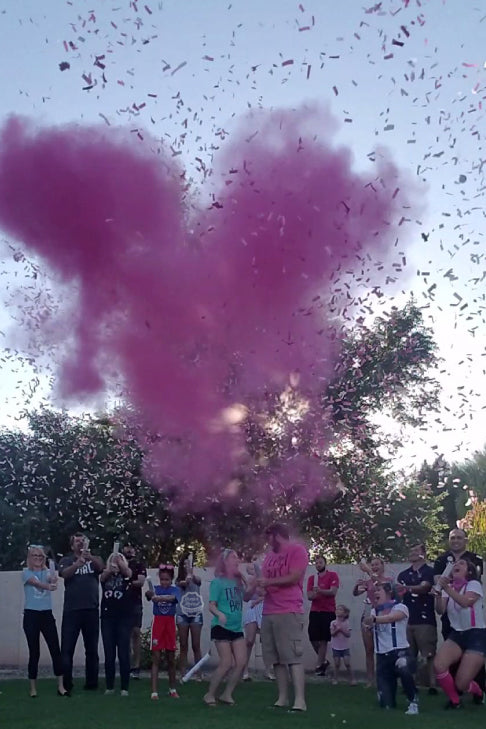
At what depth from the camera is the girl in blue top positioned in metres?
10.7

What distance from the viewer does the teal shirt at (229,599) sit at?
1004 centimetres

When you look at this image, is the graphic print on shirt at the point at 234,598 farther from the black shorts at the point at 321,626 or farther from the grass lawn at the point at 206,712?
the black shorts at the point at 321,626

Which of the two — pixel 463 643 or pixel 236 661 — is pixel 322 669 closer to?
pixel 236 661

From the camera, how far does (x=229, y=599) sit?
10.1 metres

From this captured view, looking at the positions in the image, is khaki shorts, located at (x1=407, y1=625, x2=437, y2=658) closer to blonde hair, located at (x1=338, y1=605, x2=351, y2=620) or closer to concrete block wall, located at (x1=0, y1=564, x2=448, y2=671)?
blonde hair, located at (x1=338, y1=605, x2=351, y2=620)

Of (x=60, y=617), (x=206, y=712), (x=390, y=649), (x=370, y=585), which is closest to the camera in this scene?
(x=206, y=712)

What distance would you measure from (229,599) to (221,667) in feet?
2.32

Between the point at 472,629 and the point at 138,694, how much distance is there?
4.08m

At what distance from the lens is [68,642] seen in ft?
36.4

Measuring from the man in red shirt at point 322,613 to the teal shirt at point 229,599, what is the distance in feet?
12.2

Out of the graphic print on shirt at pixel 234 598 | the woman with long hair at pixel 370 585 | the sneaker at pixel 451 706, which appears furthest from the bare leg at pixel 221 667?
the sneaker at pixel 451 706

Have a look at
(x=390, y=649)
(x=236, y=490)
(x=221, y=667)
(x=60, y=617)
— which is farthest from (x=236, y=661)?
(x=236, y=490)

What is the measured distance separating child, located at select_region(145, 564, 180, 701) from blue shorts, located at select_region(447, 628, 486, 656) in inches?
129

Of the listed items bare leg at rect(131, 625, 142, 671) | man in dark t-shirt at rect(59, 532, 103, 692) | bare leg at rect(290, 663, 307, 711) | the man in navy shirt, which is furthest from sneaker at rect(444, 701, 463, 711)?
bare leg at rect(131, 625, 142, 671)
